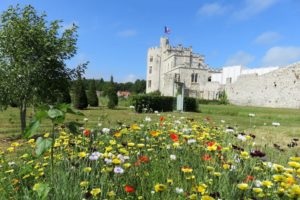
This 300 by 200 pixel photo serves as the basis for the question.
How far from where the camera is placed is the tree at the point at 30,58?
779cm

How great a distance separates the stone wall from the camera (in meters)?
28.3

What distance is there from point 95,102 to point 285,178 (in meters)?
24.6

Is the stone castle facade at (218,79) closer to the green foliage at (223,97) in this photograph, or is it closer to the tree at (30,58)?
the green foliage at (223,97)

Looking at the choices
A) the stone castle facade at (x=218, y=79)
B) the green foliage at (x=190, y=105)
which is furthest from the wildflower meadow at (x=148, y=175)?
the green foliage at (x=190, y=105)

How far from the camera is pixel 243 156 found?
2.67m

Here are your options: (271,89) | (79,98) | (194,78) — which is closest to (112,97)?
(79,98)

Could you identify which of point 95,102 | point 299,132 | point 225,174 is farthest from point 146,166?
point 95,102

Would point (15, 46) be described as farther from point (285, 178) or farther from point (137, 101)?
point (137, 101)

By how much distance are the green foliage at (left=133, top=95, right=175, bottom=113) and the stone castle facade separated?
1.12m

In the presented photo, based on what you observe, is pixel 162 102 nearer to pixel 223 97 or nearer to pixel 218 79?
pixel 223 97

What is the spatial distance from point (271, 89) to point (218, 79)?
2077 centimetres

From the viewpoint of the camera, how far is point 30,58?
8031mm

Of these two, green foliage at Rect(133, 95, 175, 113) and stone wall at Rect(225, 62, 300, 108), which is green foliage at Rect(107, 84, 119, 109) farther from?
stone wall at Rect(225, 62, 300, 108)

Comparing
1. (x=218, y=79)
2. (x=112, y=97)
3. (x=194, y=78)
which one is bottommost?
(x=112, y=97)
